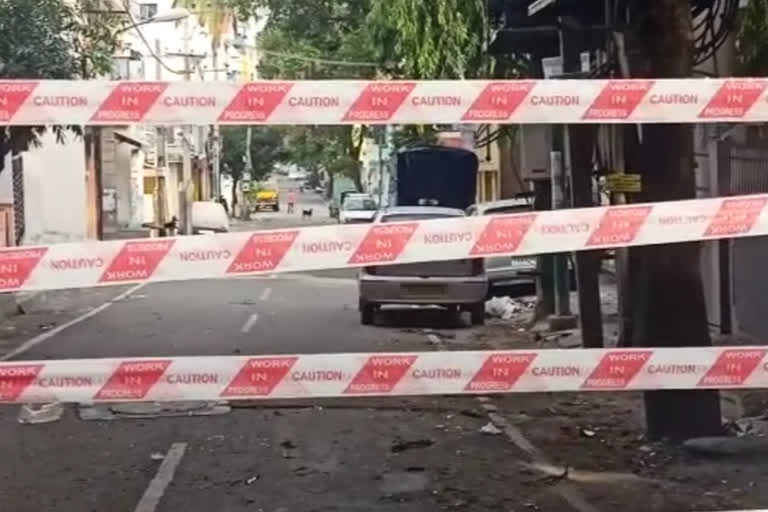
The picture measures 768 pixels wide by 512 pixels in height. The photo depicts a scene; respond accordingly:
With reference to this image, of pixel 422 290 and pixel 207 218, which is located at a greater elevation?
pixel 207 218

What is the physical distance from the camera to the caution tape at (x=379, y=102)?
5301 mm

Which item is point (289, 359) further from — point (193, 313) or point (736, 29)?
point (193, 313)

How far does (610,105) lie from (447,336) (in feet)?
38.6

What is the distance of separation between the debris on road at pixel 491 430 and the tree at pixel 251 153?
218 ft

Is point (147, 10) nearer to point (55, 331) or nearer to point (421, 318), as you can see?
point (421, 318)

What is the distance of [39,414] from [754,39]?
661cm

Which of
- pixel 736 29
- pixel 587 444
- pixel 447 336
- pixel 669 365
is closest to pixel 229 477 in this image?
pixel 587 444

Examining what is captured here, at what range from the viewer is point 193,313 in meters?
20.9

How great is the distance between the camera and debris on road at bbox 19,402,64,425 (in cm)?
1060

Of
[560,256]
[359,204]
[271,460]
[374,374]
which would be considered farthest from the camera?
[359,204]

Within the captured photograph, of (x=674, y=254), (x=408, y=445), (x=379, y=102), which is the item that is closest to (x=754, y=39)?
(x=674, y=254)

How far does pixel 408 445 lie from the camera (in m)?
9.42

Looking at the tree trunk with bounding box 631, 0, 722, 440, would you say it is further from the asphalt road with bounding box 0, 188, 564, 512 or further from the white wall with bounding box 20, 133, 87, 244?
the white wall with bounding box 20, 133, 87, 244

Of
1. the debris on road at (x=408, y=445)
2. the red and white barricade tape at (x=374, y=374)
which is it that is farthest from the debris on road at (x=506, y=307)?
the red and white barricade tape at (x=374, y=374)
